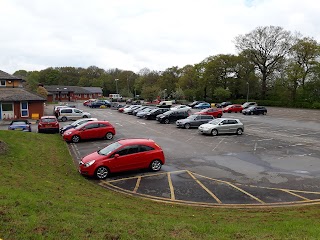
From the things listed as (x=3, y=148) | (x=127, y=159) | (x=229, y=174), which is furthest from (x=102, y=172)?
(x=229, y=174)

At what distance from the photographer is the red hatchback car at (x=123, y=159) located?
13398 millimetres

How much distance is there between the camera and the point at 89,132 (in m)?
22.5

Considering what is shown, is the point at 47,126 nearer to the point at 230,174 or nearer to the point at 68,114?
the point at 68,114

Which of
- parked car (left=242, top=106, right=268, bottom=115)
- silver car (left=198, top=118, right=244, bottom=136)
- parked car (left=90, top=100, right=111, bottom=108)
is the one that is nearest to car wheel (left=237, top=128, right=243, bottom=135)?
silver car (left=198, top=118, right=244, bottom=136)

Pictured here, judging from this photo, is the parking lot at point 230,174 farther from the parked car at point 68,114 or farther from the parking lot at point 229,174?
the parked car at point 68,114

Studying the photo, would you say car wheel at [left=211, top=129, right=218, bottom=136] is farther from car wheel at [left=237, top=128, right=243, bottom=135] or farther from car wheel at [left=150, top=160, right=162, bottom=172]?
car wheel at [left=150, top=160, right=162, bottom=172]

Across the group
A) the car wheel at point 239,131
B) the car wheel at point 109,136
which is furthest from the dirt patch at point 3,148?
the car wheel at point 239,131

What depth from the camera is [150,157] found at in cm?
1444

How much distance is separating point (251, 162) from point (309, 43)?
5450cm

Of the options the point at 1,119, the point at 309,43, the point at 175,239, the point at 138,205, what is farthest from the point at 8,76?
the point at 309,43

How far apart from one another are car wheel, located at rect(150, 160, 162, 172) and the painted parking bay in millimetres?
801

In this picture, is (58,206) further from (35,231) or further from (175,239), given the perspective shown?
(175,239)

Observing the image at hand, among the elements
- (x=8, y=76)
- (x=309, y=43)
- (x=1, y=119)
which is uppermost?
(x=309, y=43)

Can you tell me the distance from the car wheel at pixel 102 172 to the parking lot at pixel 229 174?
282mm
